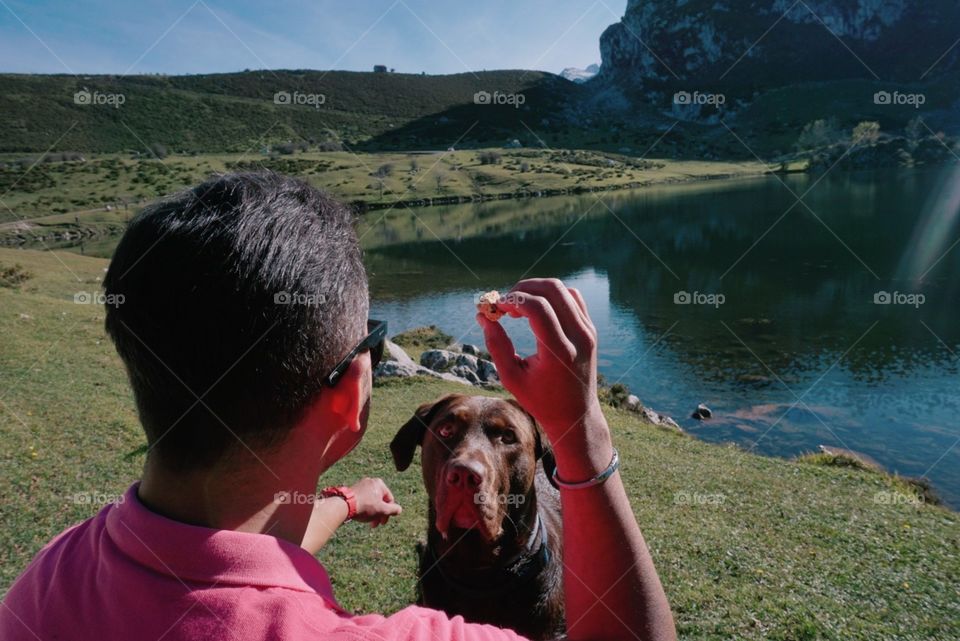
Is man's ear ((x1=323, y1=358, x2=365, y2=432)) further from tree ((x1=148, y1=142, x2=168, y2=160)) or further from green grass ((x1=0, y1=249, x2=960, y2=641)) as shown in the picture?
tree ((x1=148, y1=142, x2=168, y2=160))

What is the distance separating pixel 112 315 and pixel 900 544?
11.0 m

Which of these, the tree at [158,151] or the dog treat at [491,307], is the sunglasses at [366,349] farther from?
the tree at [158,151]

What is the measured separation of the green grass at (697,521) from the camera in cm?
687

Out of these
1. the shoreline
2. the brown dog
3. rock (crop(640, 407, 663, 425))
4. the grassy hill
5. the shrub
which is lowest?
rock (crop(640, 407, 663, 425))

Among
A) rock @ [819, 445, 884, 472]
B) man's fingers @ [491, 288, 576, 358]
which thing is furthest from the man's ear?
rock @ [819, 445, 884, 472]

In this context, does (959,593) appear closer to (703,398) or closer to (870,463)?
(870,463)

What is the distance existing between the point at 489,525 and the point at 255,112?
151539 mm

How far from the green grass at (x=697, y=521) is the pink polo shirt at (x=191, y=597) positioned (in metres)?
6.18

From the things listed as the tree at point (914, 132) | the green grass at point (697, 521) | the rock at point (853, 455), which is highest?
the tree at point (914, 132)

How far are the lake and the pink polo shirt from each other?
1037 millimetres

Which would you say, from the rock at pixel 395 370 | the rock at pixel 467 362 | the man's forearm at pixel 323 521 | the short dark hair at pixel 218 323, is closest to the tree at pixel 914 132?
the rock at pixel 467 362

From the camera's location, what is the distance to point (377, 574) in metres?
7.53

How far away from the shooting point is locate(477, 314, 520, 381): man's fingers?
A: 150 centimetres

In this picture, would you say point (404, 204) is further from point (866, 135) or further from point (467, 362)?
point (866, 135)
